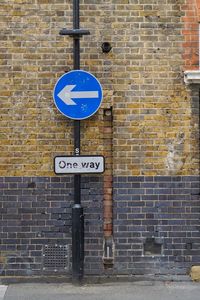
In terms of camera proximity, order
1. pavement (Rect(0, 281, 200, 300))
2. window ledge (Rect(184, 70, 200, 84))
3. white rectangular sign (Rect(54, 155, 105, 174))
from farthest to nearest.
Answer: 1. window ledge (Rect(184, 70, 200, 84))
2. white rectangular sign (Rect(54, 155, 105, 174))
3. pavement (Rect(0, 281, 200, 300))

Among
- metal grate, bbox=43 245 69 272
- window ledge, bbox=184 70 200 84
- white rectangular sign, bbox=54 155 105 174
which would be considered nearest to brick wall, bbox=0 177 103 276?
metal grate, bbox=43 245 69 272

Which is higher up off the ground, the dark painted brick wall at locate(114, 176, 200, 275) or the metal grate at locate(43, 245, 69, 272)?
the dark painted brick wall at locate(114, 176, 200, 275)

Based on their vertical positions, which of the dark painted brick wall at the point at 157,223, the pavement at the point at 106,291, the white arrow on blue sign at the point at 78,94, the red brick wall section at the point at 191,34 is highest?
the red brick wall section at the point at 191,34

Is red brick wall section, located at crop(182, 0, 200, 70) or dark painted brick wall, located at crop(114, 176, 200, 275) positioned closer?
dark painted brick wall, located at crop(114, 176, 200, 275)

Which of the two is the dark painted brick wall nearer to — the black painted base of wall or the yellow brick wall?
the black painted base of wall

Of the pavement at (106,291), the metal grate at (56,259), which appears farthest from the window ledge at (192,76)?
the metal grate at (56,259)

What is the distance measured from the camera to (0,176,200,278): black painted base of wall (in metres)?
6.43

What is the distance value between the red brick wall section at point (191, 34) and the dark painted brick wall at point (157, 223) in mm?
1692

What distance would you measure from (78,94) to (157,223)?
2135mm

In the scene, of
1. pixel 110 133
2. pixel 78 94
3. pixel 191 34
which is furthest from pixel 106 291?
pixel 191 34

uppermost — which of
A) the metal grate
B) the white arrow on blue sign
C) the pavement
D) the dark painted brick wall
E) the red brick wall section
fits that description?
the red brick wall section

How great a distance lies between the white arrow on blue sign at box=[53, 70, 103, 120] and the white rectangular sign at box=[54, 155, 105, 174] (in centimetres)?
54

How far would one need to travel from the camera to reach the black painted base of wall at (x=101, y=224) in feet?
21.1

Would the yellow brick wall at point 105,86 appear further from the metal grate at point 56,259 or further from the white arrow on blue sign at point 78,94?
the metal grate at point 56,259
